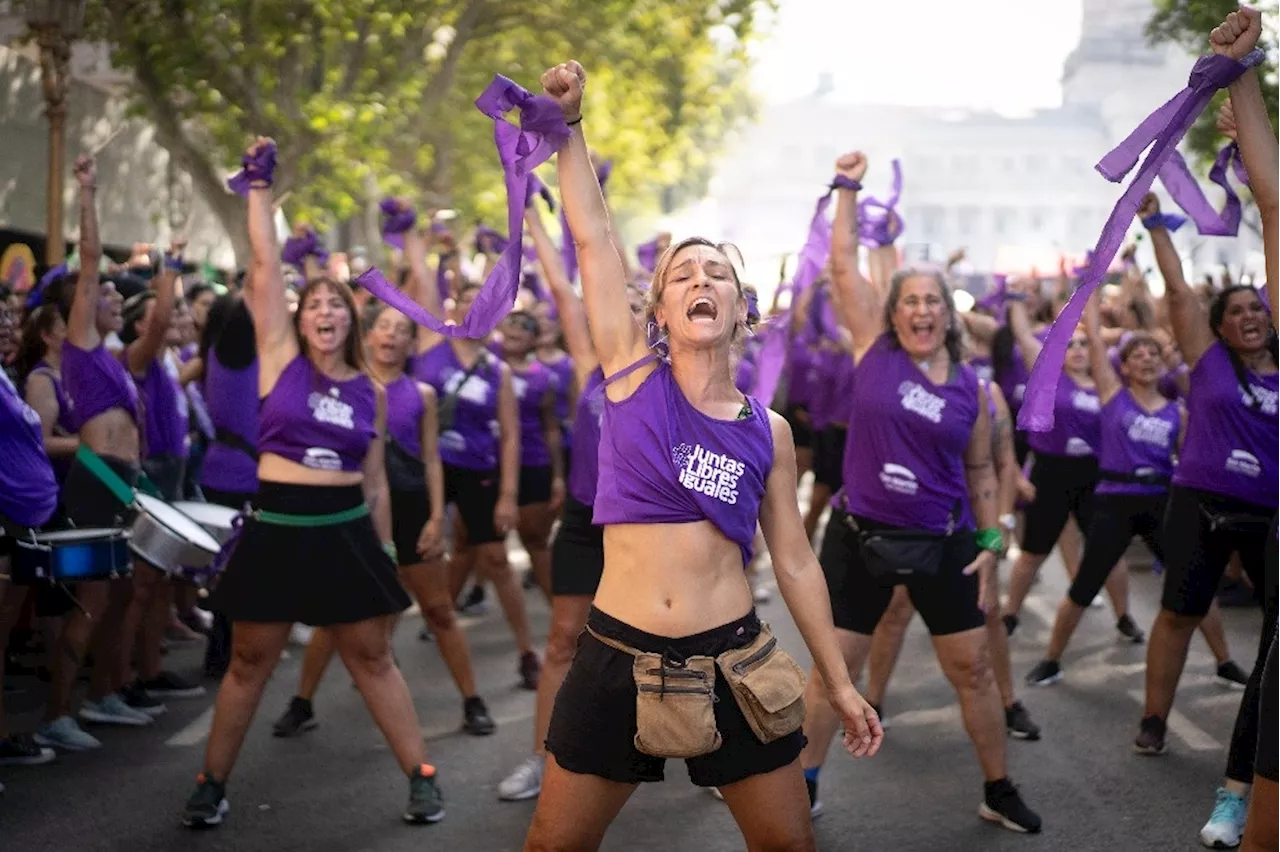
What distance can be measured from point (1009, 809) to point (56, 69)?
8.44 metres

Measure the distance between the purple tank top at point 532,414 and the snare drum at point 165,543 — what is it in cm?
277

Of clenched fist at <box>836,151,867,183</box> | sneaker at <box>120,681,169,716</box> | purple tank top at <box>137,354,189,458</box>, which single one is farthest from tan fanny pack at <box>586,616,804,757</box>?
purple tank top at <box>137,354,189,458</box>

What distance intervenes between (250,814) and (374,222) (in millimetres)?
19979

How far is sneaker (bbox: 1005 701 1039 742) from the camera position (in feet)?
25.6

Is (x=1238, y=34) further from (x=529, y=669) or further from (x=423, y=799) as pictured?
(x=529, y=669)

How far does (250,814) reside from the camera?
6.45 meters

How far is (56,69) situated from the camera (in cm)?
1143

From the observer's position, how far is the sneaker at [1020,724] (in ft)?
25.6

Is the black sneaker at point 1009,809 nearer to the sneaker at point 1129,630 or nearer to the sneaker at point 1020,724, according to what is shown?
the sneaker at point 1020,724

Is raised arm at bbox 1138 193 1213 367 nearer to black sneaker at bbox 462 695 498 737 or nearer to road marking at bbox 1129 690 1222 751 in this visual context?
road marking at bbox 1129 690 1222 751

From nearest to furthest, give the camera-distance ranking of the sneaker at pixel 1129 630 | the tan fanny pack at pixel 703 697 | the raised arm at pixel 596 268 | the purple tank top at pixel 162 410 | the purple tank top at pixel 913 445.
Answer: the tan fanny pack at pixel 703 697 < the raised arm at pixel 596 268 < the purple tank top at pixel 913 445 < the purple tank top at pixel 162 410 < the sneaker at pixel 1129 630

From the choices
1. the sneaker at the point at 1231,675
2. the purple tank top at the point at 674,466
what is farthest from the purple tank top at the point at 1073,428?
the purple tank top at the point at 674,466

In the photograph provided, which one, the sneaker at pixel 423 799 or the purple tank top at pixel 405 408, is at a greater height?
the purple tank top at pixel 405 408

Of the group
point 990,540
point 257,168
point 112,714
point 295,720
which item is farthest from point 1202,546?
point 112,714
